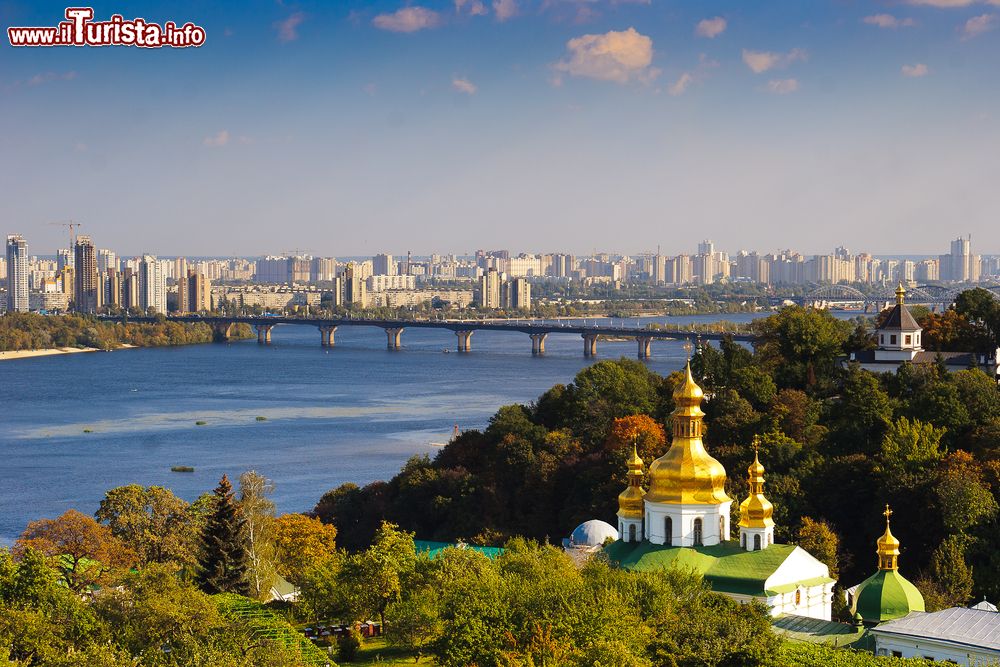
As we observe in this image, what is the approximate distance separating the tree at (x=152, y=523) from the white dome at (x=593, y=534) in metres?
2.46

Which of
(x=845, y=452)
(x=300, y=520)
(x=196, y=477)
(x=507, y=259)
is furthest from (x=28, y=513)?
(x=507, y=259)

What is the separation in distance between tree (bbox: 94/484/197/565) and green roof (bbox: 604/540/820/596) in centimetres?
311

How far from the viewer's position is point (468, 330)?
38.4 metres

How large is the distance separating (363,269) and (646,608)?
89771mm

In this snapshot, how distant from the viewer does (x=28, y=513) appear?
13.3 m

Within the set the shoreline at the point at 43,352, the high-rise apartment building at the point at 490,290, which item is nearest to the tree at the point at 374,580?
the shoreline at the point at 43,352

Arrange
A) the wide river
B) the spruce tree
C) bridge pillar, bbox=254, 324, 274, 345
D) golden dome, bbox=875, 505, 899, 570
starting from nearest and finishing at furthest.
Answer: golden dome, bbox=875, 505, 899, 570 → the spruce tree → the wide river → bridge pillar, bbox=254, 324, 274, 345

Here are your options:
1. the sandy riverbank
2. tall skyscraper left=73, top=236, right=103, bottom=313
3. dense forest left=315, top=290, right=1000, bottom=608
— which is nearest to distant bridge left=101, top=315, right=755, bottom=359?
the sandy riverbank

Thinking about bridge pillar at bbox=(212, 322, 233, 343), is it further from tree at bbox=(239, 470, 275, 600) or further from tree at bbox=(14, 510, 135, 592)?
tree at bbox=(239, 470, 275, 600)

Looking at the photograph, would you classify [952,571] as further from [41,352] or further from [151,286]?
[151,286]

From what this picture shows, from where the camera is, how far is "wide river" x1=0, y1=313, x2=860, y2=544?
50.9ft

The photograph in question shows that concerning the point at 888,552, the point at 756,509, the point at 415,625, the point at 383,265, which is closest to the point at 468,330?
the point at 756,509

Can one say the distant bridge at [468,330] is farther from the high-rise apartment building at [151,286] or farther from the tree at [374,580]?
the tree at [374,580]

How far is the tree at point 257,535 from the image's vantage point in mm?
8555
